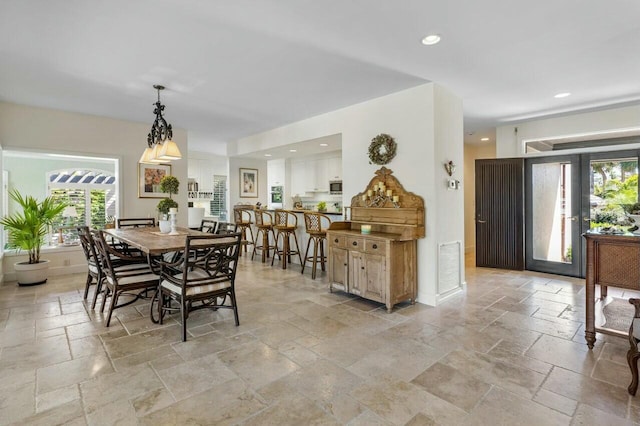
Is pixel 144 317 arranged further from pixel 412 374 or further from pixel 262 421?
pixel 412 374

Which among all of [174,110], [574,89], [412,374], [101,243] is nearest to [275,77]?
[174,110]

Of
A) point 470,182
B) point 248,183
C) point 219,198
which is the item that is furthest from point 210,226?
point 470,182

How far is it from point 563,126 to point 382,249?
4.16 m

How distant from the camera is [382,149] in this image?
168 inches

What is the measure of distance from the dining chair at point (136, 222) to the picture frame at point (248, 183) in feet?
8.87

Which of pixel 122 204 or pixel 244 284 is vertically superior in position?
pixel 122 204

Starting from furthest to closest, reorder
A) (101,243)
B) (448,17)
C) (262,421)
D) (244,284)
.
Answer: (244,284), (101,243), (448,17), (262,421)

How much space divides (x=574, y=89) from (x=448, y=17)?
2.77m

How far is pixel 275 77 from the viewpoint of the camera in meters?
3.71

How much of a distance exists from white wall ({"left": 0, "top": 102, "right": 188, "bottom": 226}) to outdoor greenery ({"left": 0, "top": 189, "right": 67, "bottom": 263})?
0.86 m

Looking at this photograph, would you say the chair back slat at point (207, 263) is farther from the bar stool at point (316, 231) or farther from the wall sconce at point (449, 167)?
the wall sconce at point (449, 167)

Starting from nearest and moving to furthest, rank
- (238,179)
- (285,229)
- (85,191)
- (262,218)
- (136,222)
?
(136,222) < (285,229) < (262,218) < (85,191) < (238,179)

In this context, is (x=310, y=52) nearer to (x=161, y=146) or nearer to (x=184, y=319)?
(x=161, y=146)

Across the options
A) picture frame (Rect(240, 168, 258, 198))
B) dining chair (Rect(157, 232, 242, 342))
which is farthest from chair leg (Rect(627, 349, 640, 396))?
picture frame (Rect(240, 168, 258, 198))
